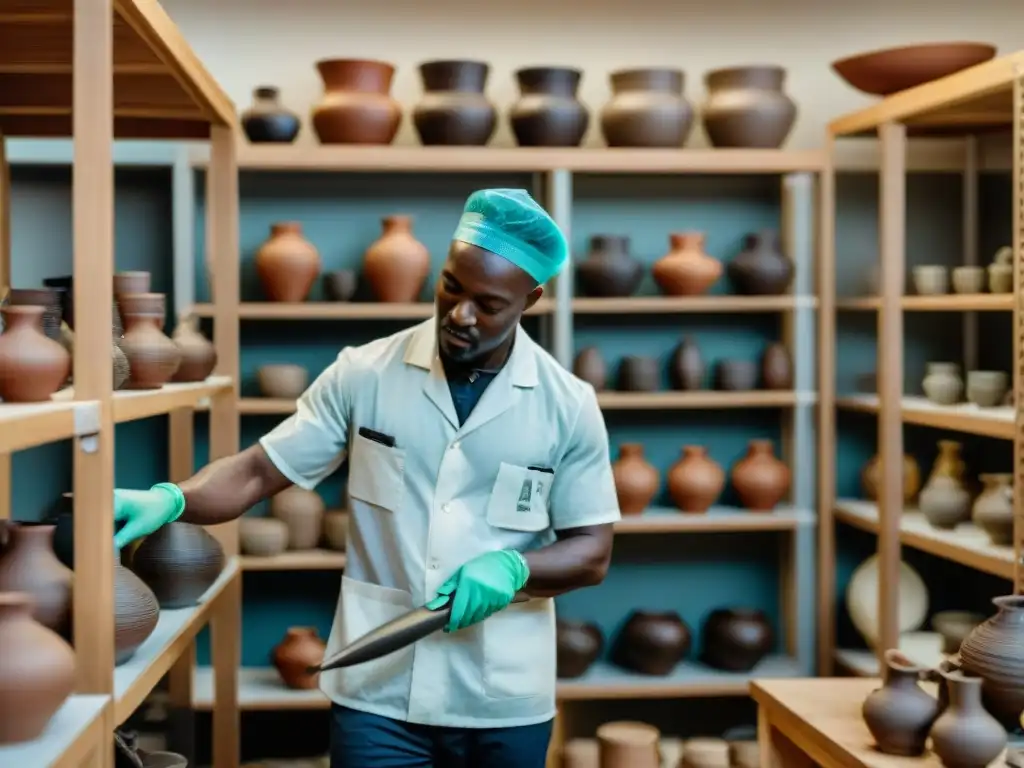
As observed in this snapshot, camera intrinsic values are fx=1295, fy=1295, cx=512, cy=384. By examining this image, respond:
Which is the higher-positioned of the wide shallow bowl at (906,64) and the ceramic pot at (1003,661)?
the wide shallow bowl at (906,64)

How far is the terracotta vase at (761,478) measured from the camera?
424 centimetres

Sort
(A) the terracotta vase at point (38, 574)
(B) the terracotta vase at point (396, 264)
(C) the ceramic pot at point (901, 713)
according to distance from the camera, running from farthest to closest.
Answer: (B) the terracotta vase at point (396, 264) < (C) the ceramic pot at point (901, 713) < (A) the terracotta vase at point (38, 574)

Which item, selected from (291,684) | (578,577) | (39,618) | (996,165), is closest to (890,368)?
(996,165)

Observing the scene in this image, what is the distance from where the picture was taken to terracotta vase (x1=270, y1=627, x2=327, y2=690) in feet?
12.9

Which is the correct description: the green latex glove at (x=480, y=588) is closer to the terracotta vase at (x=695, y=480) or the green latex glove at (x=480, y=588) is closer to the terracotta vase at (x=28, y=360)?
the terracotta vase at (x=28, y=360)

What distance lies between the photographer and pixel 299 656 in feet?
12.9

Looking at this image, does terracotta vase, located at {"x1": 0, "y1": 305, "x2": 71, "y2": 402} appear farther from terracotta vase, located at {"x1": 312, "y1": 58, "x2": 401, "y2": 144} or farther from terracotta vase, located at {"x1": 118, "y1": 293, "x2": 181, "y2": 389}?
terracotta vase, located at {"x1": 312, "y1": 58, "x2": 401, "y2": 144}

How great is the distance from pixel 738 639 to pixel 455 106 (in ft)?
6.29

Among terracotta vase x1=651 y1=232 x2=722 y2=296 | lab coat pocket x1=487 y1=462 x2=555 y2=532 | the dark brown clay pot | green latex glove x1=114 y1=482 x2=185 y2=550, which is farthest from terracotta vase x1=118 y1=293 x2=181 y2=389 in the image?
the dark brown clay pot

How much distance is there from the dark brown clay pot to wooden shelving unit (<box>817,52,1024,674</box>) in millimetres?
206

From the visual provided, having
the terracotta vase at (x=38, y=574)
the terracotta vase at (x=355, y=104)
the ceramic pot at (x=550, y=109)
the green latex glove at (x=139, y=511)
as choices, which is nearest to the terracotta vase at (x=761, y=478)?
the ceramic pot at (x=550, y=109)

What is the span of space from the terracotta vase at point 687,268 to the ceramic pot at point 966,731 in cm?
197

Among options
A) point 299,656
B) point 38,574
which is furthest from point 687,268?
point 38,574

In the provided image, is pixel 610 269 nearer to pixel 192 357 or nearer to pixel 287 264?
pixel 287 264
